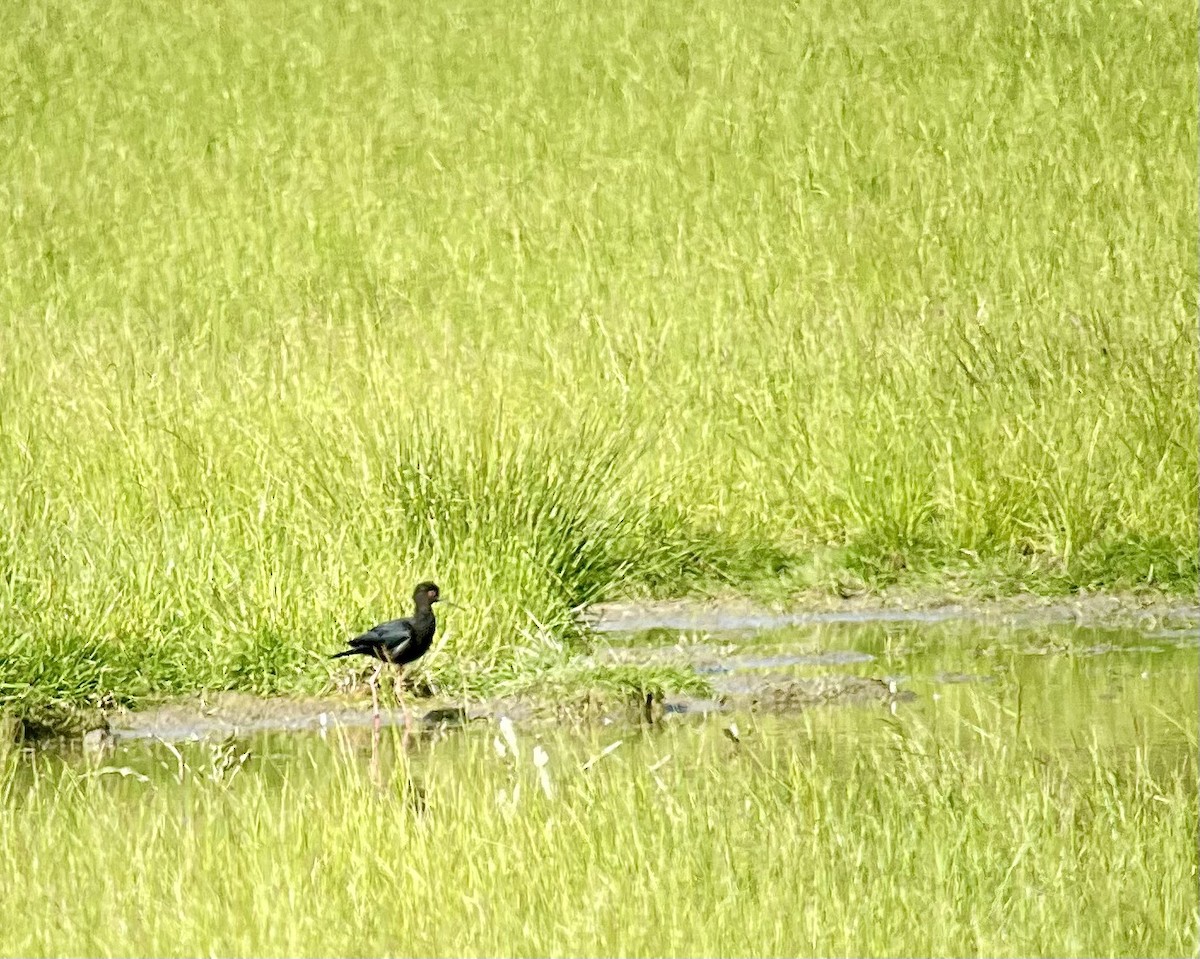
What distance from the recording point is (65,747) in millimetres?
9289

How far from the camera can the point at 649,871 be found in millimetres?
5875

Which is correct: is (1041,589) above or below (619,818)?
below

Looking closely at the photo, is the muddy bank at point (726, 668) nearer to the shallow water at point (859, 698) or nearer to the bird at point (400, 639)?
the shallow water at point (859, 698)

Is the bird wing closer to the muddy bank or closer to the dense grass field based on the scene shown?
the muddy bank

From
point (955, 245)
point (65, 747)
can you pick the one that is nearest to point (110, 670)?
point (65, 747)

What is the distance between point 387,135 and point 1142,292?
39.1 ft

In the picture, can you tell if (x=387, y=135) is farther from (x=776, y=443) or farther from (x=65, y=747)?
(x=65, y=747)

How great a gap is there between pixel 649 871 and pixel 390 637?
328 centimetres

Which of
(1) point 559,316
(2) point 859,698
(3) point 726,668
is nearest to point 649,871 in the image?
(2) point 859,698

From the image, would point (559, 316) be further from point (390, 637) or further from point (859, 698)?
point (390, 637)

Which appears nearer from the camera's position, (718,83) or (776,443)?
(776,443)

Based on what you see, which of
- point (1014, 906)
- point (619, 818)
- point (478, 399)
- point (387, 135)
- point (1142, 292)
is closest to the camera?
point (1014, 906)

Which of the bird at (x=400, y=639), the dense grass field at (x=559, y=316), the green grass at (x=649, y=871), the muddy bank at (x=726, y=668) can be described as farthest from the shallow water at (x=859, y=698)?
the green grass at (x=649, y=871)

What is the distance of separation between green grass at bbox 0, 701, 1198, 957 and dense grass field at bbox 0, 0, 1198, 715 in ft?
10.5
